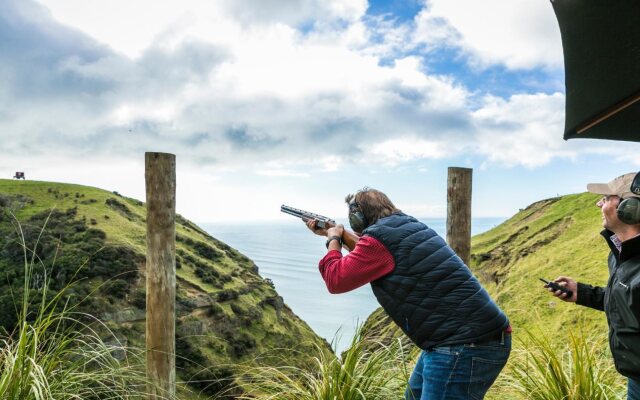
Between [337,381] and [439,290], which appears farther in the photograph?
[337,381]

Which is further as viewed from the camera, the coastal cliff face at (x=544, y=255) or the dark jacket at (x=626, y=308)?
the coastal cliff face at (x=544, y=255)

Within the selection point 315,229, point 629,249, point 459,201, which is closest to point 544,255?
point 459,201

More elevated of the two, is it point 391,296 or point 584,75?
point 584,75

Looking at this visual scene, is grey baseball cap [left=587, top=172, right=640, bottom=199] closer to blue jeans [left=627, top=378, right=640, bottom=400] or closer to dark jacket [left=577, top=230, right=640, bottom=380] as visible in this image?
dark jacket [left=577, top=230, right=640, bottom=380]

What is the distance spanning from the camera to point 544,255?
102 ft

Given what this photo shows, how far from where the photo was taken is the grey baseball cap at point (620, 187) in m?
2.56

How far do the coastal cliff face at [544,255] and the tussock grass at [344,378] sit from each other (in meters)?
13.4

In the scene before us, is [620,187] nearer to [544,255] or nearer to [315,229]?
[315,229]

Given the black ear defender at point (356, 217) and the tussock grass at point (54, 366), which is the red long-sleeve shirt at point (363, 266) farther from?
the tussock grass at point (54, 366)

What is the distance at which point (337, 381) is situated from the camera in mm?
3273

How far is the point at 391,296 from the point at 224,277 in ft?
209

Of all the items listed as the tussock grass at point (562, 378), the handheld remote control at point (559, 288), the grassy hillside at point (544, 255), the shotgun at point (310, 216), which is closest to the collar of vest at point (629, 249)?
the handheld remote control at point (559, 288)

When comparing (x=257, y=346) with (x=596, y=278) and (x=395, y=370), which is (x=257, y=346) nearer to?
(x=596, y=278)

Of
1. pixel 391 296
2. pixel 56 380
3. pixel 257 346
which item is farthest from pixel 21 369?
pixel 257 346
